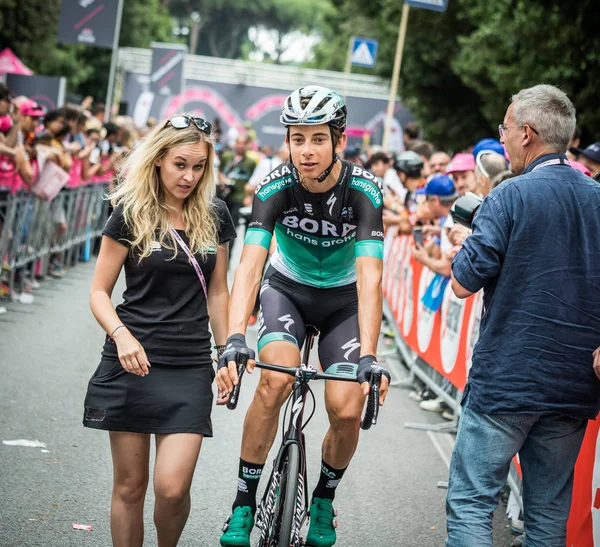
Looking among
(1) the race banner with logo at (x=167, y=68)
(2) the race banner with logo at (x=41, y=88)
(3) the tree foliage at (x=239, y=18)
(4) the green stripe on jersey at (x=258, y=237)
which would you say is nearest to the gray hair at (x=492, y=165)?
(4) the green stripe on jersey at (x=258, y=237)

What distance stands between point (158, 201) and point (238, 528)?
1.63 m

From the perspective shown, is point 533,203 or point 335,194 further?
point 335,194

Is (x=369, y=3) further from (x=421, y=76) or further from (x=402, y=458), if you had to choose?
(x=402, y=458)

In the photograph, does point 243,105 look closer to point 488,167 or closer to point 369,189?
point 488,167

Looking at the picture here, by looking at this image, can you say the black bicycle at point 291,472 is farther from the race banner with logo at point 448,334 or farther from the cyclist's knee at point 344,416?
the race banner with logo at point 448,334

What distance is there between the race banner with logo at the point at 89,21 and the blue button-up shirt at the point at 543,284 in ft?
63.6

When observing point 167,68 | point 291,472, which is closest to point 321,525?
point 291,472

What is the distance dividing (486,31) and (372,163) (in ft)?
24.4

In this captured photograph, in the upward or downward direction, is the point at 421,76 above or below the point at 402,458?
above

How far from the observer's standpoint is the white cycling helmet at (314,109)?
5.12 meters

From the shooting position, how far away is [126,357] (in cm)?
444

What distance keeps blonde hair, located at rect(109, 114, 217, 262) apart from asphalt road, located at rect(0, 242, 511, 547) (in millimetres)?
1760

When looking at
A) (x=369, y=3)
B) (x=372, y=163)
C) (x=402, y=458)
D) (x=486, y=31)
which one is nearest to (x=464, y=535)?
(x=402, y=458)

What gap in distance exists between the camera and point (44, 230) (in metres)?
14.3
